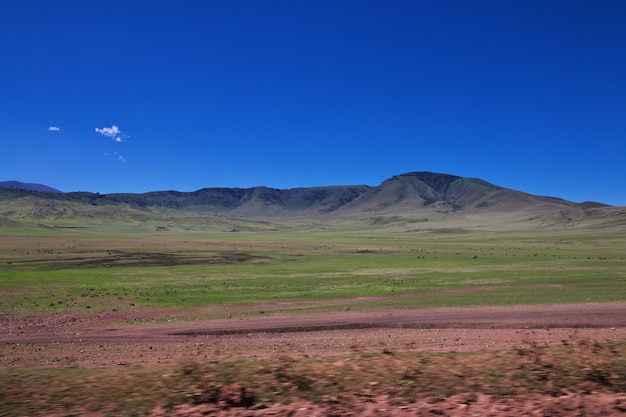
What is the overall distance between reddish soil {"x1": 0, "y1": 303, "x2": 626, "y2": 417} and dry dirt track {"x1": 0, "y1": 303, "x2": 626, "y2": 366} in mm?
46

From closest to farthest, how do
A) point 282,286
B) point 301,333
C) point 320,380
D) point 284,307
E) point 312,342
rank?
1. point 320,380
2. point 312,342
3. point 301,333
4. point 284,307
5. point 282,286

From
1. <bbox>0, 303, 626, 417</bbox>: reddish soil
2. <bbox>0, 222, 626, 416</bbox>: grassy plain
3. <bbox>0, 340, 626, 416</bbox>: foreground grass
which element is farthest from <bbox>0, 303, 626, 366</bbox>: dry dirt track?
<bbox>0, 340, 626, 416</bbox>: foreground grass

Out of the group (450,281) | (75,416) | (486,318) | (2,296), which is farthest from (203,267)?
(75,416)

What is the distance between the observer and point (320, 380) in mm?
9930

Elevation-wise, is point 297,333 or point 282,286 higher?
point 297,333

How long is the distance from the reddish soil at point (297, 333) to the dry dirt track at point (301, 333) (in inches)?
1.8

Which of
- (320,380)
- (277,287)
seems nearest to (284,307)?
(277,287)

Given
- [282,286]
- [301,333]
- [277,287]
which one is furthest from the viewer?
[282,286]

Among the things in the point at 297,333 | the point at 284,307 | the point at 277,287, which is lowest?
the point at 277,287

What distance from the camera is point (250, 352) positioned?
18.7m

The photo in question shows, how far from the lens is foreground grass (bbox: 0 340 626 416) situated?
888 cm

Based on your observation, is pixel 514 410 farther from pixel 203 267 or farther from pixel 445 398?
pixel 203 267

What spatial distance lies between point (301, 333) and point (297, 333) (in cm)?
22

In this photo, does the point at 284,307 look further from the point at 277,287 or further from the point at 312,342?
the point at 312,342
